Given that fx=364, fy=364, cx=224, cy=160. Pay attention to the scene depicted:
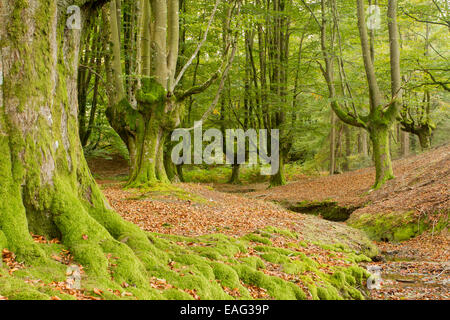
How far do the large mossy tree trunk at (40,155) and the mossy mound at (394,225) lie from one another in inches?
293

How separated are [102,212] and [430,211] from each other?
8.38 meters

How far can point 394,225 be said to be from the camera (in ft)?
33.4

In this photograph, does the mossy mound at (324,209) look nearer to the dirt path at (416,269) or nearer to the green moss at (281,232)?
the dirt path at (416,269)

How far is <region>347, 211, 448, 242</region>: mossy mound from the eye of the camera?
9.41 metres

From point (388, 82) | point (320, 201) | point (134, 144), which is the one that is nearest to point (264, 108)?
point (388, 82)

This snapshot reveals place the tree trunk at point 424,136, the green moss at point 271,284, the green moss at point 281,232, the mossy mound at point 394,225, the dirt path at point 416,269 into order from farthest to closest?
the tree trunk at point 424,136 < the mossy mound at point 394,225 < the green moss at point 281,232 < the dirt path at point 416,269 < the green moss at point 271,284

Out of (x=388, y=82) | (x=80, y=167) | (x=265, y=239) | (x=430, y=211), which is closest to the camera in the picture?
(x=80, y=167)

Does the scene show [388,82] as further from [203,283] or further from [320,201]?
[203,283]

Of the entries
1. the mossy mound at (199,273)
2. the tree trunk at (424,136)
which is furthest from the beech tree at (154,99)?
the tree trunk at (424,136)

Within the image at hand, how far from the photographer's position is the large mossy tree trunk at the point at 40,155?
414cm

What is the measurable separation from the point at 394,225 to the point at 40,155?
30.3 ft

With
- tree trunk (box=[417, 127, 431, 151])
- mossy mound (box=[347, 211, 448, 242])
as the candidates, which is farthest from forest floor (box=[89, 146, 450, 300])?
tree trunk (box=[417, 127, 431, 151])

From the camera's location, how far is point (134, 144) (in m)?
14.2

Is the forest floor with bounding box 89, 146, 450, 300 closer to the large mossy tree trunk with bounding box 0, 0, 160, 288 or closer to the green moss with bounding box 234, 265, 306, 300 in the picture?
the green moss with bounding box 234, 265, 306, 300
